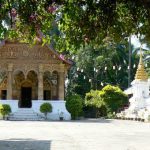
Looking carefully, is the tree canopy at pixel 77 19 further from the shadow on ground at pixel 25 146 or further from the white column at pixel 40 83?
the white column at pixel 40 83

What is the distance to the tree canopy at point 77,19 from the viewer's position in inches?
275

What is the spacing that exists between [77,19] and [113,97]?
33653 millimetres

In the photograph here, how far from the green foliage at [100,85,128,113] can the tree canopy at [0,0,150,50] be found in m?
32.5

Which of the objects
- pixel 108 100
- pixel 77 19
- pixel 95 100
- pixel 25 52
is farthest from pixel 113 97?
pixel 77 19

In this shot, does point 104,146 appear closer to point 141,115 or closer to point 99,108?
point 141,115

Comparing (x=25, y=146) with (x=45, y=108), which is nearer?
(x=25, y=146)

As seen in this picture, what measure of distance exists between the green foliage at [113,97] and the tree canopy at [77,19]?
3248 cm

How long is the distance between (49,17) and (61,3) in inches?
21.8

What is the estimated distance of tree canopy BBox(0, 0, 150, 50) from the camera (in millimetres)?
6984

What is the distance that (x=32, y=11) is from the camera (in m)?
7.02

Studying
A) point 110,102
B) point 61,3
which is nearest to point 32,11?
point 61,3

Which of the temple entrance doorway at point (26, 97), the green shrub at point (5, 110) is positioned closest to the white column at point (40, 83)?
the green shrub at point (5, 110)

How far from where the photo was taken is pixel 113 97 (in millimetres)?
40625

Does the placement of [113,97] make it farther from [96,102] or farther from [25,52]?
[25,52]
